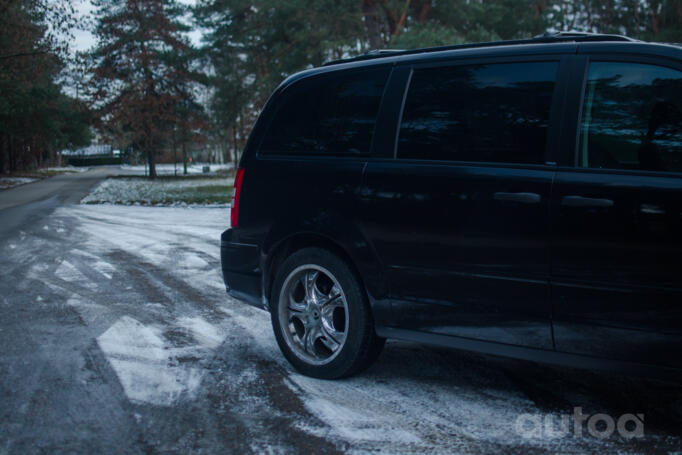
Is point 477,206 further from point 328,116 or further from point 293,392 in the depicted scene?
point 293,392

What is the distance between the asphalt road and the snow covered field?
0.01 meters

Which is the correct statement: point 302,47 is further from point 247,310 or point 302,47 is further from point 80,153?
point 80,153

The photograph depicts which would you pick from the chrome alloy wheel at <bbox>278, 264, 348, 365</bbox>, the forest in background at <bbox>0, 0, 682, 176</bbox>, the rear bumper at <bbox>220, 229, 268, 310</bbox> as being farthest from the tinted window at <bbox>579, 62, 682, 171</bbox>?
the forest in background at <bbox>0, 0, 682, 176</bbox>

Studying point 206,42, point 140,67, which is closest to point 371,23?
point 206,42

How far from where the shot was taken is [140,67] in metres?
43.0

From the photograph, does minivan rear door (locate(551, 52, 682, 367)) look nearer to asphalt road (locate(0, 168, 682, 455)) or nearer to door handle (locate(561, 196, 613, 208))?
door handle (locate(561, 196, 613, 208))

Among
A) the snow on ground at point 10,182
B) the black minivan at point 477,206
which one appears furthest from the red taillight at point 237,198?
the snow on ground at point 10,182

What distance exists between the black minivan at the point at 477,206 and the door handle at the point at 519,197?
0.01 m

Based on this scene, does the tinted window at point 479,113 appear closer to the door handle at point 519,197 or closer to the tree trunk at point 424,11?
the door handle at point 519,197

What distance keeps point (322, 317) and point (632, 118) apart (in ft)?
7.07

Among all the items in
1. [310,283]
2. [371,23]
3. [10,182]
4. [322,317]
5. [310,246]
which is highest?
[371,23]

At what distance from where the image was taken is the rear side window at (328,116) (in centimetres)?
420

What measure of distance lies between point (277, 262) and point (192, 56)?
41.7 metres

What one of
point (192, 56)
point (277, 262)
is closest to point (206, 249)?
point (277, 262)
